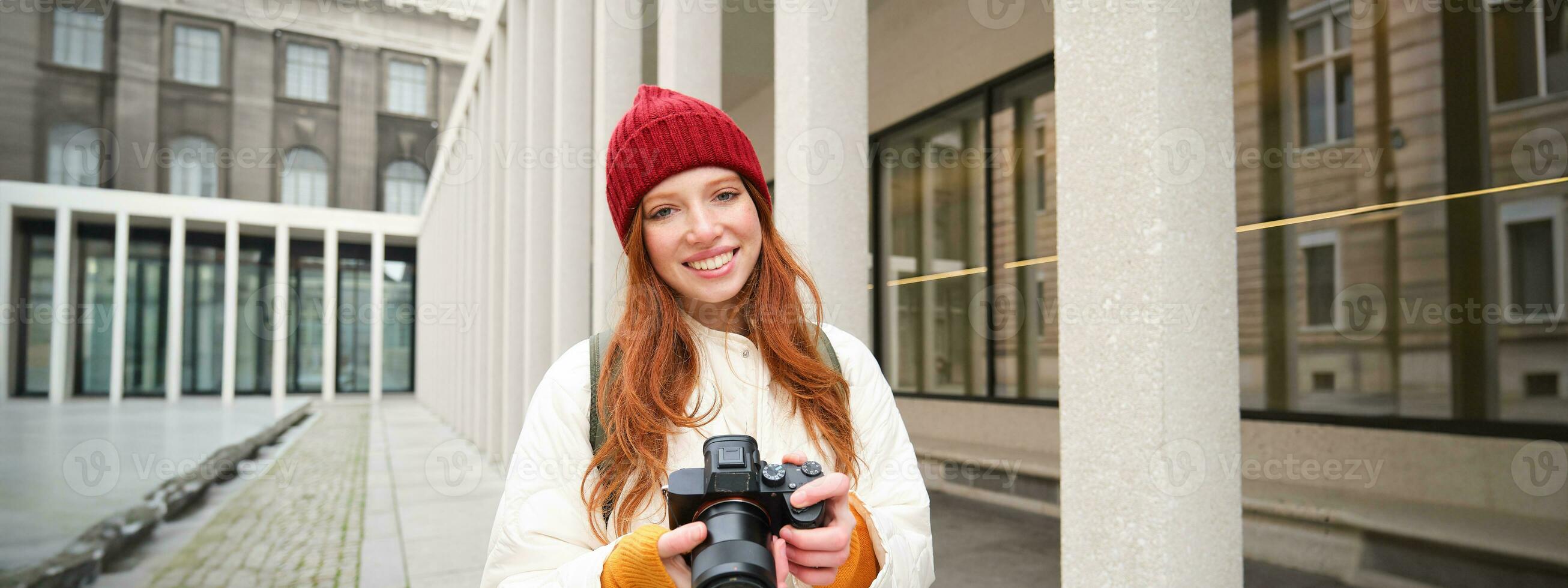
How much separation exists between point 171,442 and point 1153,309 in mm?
12923

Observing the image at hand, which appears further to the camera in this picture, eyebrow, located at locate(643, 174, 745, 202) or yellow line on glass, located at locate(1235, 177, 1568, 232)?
yellow line on glass, located at locate(1235, 177, 1568, 232)

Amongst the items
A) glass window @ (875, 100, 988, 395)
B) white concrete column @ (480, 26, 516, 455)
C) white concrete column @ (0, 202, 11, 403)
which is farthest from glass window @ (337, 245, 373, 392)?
glass window @ (875, 100, 988, 395)

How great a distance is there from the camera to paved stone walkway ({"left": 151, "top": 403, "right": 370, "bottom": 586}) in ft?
17.1

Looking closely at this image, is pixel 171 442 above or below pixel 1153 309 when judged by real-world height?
below

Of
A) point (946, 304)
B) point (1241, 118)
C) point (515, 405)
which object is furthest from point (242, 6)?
point (1241, 118)

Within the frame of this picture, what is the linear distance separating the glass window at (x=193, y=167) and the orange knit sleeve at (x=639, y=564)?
32.0m

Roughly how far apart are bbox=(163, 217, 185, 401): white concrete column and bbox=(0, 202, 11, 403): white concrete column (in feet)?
9.70

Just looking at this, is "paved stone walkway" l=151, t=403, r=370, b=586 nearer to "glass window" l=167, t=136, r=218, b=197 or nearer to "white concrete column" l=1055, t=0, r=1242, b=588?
"white concrete column" l=1055, t=0, r=1242, b=588

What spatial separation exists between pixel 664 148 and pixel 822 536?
0.78 metres

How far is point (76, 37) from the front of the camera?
61.4 feet

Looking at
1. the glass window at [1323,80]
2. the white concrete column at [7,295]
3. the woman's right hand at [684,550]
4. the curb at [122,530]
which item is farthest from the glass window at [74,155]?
the woman's right hand at [684,550]

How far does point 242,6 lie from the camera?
2761 centimetres

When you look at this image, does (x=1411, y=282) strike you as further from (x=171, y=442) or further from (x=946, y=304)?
(x=171, y=442)

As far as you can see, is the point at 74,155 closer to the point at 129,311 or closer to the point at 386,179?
the point at 129,311
